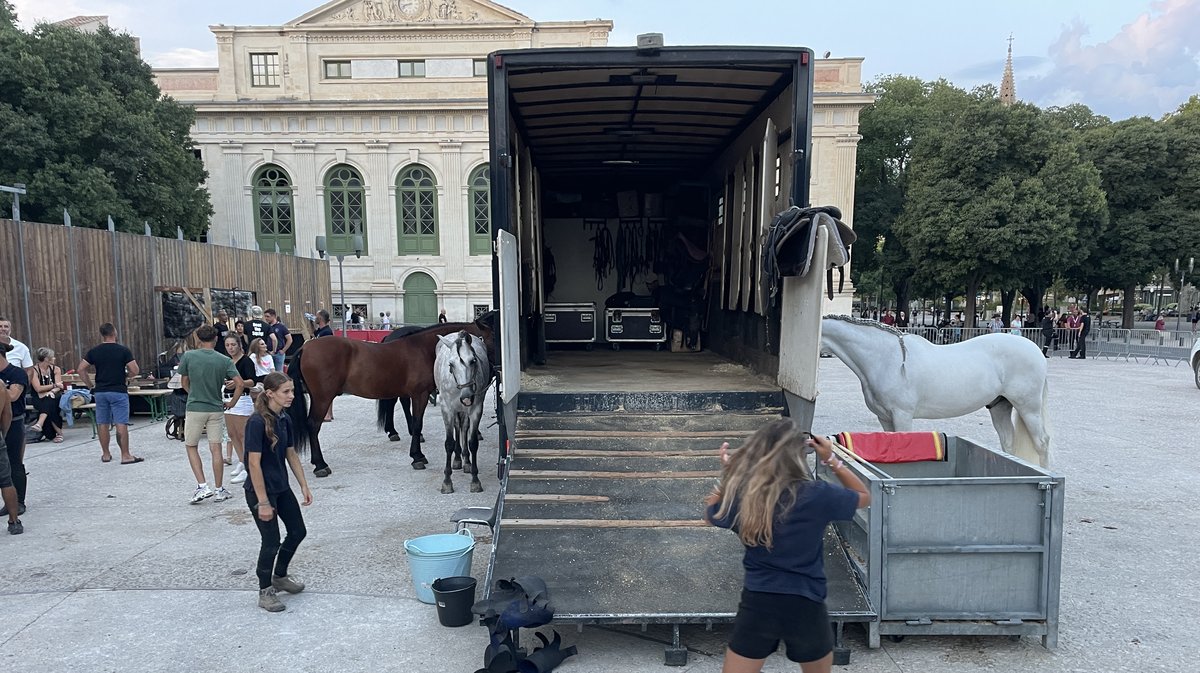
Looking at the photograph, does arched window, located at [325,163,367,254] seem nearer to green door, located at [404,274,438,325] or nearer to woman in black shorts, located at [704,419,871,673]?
green door, located at [404,274,438,325]

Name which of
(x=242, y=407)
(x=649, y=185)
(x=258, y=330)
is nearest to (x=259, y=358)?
(x=258, y=330)

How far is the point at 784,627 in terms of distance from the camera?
2408 mm

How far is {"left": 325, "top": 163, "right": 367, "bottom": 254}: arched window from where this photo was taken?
1195 inches

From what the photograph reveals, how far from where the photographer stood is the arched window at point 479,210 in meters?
30.4

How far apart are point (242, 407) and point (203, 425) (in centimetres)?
37

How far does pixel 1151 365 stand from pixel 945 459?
19.6 metres

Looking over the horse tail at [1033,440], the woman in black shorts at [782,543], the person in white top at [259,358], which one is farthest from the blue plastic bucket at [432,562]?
the person in white top at [259,358]

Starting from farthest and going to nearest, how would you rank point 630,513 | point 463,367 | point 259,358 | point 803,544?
point 259,358
point 463,367
point 630,513
point 803,544

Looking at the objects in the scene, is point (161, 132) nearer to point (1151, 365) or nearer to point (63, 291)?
point (63, 291)

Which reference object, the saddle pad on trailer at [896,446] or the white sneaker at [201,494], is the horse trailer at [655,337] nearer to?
the saddle pad on trailer at [896,446]

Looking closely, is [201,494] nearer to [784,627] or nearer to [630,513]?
[630,513]

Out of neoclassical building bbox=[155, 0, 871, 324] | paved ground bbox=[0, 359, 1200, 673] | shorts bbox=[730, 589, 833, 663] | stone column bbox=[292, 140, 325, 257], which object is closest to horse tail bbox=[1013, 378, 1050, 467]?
paved ground bbox=[0, 359, 1200, 673]

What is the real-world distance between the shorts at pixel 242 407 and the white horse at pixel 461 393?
1.87 m

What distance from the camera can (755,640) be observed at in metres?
2.45
